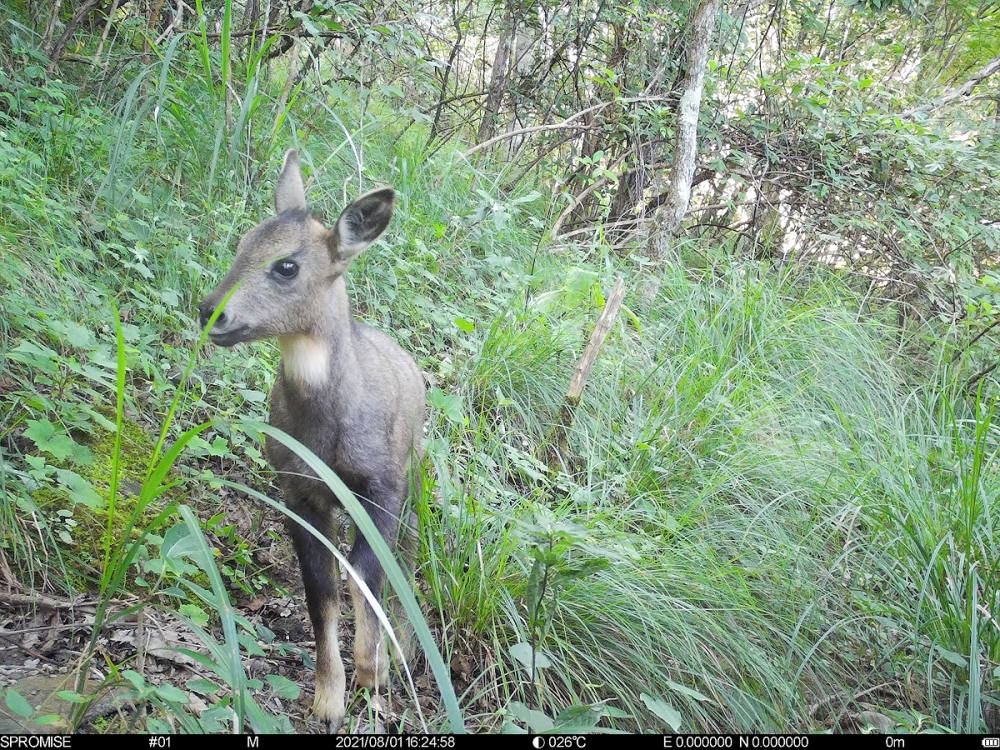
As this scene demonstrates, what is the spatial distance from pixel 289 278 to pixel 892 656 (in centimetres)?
294

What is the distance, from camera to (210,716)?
2582mm

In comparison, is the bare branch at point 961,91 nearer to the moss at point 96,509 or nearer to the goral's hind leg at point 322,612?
the goral's hind leg at point 322,612

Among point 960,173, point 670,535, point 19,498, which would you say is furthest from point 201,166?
point 960,173

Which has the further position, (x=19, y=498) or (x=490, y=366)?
(x=490, y=366)

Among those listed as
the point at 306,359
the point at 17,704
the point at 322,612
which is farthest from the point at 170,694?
the point at 306,359

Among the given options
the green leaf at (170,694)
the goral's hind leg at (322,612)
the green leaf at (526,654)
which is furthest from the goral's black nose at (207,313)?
the green leaf at (526,654)

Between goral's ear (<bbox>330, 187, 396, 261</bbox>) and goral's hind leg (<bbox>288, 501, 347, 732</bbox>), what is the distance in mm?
1090

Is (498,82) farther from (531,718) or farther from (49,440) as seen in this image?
(531,718)

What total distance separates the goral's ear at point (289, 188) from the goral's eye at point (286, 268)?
0.53 metres

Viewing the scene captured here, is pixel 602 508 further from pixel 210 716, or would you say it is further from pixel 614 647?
pixel 210 716

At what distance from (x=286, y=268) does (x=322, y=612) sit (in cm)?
141

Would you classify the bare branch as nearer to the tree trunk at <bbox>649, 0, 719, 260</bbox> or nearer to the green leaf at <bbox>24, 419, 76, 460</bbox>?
the tree trunk at <bbox>649, 0, 719, 260</bbox>

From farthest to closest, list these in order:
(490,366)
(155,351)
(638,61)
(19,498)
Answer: (638,61), (490,366), (155,351), (19,498)

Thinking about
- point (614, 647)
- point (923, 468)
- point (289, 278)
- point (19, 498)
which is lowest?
point (614, 647)
